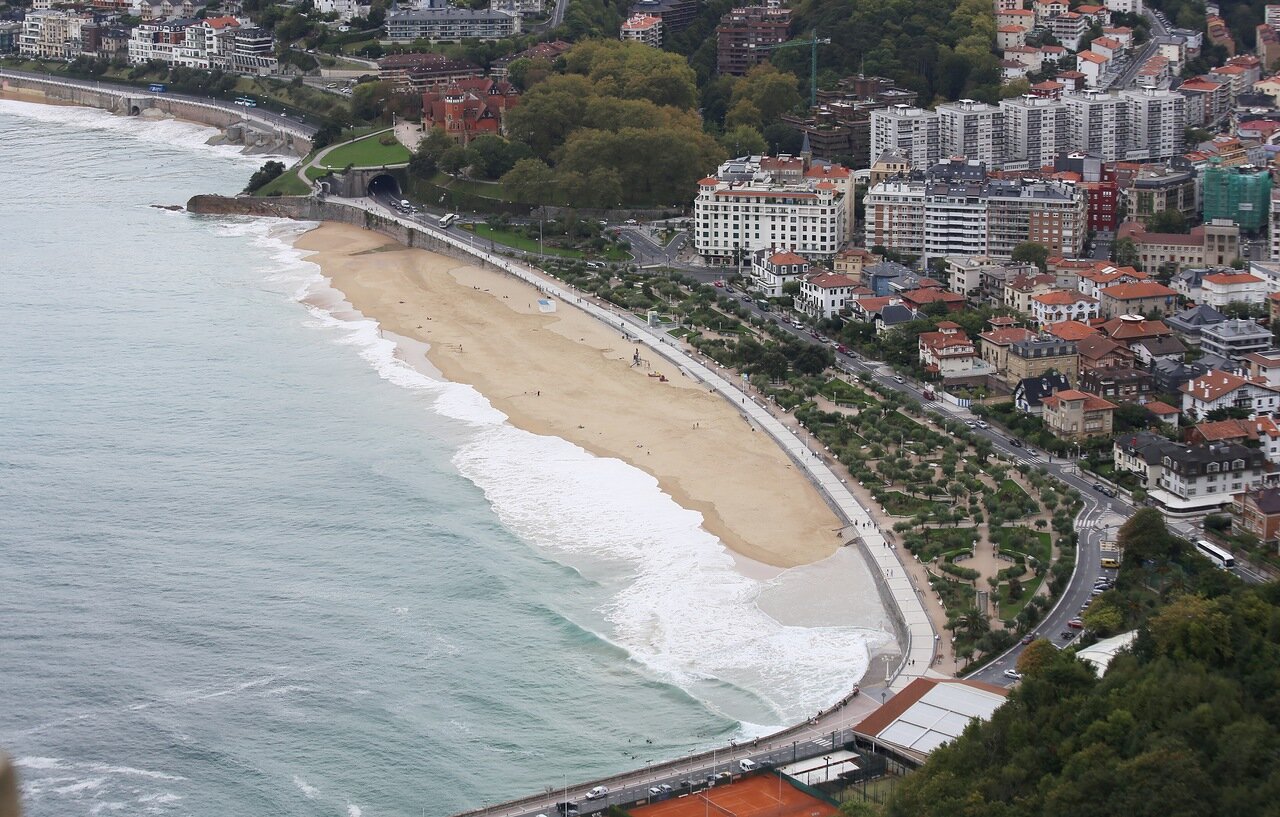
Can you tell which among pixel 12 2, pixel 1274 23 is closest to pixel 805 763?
pixel 1274 23

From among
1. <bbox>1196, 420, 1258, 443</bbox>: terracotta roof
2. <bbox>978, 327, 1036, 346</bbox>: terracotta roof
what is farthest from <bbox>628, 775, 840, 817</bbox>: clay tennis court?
<bbox>978, 327, 1036, 346</bbox>: terracotta roof

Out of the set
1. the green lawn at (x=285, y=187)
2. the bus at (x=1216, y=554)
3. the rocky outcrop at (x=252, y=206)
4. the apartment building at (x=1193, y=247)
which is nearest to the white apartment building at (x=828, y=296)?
the apartment building at (x=1193, y=247)

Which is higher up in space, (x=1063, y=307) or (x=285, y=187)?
(x=285, y=187)

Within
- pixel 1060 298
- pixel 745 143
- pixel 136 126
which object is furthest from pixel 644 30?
pixel 1060 298

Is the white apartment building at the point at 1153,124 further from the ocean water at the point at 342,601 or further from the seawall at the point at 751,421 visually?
the ocean water at the point at 342,601

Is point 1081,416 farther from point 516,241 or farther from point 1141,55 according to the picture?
point 1141,55

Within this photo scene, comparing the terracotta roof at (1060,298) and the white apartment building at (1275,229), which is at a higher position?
the white apartment building at (1275,229)

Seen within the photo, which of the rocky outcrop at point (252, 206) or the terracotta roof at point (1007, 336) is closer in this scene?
the terracotta roof at point (1007, 336)
